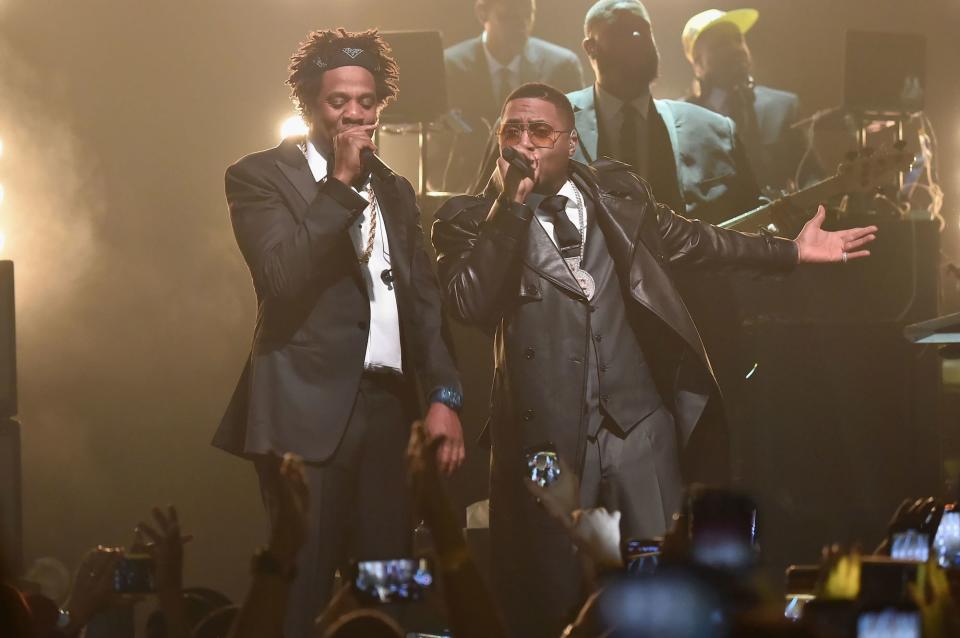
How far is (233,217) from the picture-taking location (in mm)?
3525

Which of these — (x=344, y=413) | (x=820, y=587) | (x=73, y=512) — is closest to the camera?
(x=820, y=587)

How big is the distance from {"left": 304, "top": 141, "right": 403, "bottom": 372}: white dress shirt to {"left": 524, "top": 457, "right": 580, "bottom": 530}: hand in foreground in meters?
0.56

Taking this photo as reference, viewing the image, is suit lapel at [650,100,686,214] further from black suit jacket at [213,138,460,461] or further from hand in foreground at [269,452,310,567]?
hand in foreground at [269,452,310,567]

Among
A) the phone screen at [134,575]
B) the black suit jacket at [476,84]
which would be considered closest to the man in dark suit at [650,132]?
the black suit jacket at [476,84]

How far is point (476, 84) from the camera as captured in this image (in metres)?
7.73

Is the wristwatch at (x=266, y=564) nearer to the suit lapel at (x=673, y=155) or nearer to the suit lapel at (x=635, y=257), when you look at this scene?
the suit lapel at (x=635, y=257)

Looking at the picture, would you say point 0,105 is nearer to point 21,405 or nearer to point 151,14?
point 151,14

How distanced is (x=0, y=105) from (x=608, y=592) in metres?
6.49

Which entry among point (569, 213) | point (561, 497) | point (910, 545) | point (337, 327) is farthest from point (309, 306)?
point (910, 545)

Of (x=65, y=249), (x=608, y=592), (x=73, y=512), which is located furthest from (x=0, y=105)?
(x=608, y=592)

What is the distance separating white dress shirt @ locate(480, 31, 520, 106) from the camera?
300 inches

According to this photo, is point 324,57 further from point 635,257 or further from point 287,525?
point 287,525

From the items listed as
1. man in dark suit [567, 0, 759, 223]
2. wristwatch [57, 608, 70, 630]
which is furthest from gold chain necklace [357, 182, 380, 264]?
man in dark suit [567, 0, 759, 223]

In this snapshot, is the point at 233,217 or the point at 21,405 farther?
the point at 21,405
